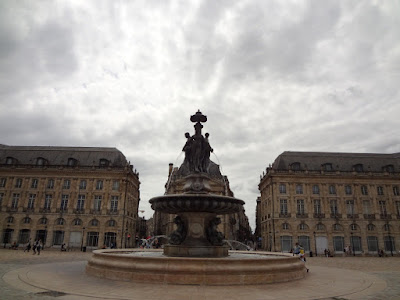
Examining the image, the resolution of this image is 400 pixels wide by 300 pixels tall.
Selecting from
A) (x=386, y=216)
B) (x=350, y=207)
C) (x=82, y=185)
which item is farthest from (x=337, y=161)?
(x=82, y=185)

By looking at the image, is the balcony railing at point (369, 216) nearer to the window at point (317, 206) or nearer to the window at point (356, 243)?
the window at point (356, 243)

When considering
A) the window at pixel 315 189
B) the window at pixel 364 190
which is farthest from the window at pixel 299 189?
the window at pixel 364 190

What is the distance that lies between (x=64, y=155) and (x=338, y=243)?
47.5 metres

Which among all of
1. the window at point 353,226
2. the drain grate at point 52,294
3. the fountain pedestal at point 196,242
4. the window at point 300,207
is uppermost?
the window at point 300,207

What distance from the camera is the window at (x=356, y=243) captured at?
149 ft

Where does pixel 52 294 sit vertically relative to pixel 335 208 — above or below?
below

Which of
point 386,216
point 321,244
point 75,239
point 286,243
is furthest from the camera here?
point 386,216

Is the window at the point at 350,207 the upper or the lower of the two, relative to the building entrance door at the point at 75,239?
upper

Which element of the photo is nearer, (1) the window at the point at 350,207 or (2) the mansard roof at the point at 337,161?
(1) the window at the point at 350,207

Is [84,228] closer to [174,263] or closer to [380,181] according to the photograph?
[174,263]

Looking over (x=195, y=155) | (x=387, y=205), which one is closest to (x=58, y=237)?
(x=195, y=155)

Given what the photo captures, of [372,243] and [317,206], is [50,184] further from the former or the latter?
[372,243]

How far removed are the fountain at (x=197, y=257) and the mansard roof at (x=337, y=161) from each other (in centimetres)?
3962

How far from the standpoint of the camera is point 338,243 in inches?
1801
